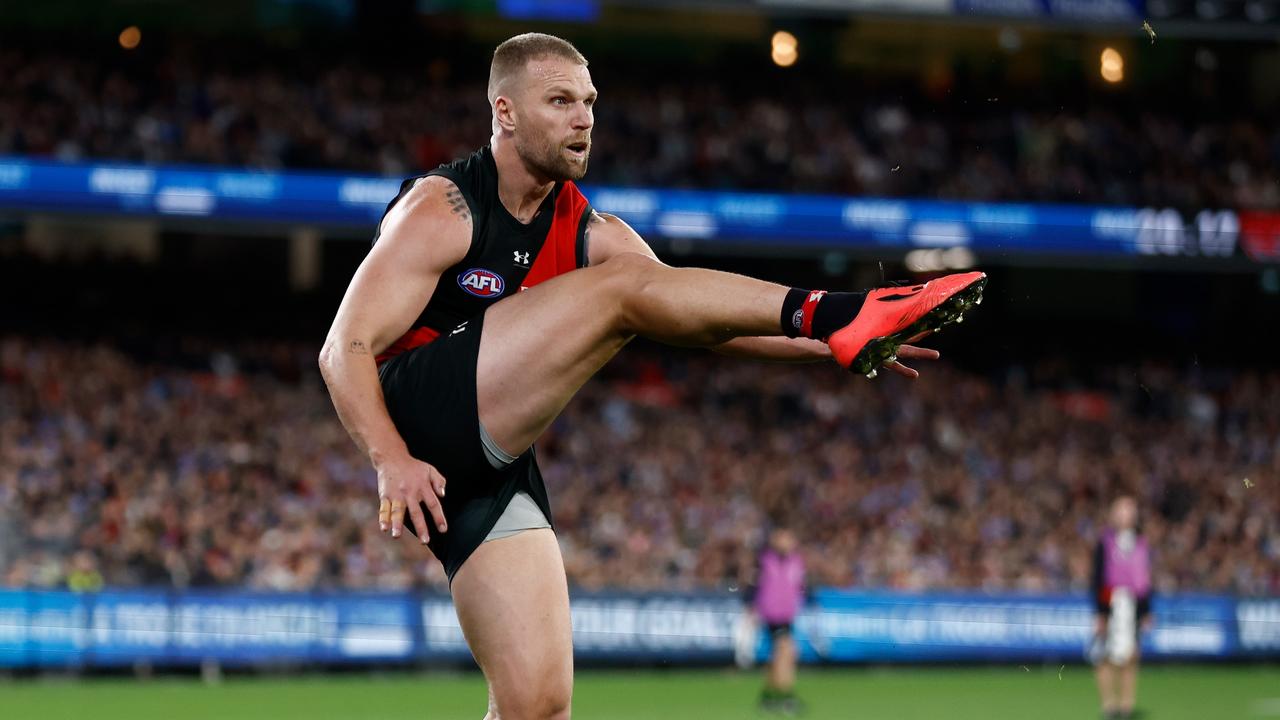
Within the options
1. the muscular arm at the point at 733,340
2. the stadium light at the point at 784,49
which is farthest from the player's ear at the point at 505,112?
the stadium light at the point at 784,49

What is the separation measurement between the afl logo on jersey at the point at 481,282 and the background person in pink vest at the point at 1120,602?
32.5 feet

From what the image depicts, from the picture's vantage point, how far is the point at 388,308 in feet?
16.0

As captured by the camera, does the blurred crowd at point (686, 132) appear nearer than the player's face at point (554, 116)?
No

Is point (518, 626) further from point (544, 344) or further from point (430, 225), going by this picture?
point (430, 225)

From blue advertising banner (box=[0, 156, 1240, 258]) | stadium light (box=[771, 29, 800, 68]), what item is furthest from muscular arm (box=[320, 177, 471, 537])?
stadium light (box=[771, 29, 800, 68])

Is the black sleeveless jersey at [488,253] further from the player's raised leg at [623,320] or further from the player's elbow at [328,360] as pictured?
the player's elbow at [328,360]

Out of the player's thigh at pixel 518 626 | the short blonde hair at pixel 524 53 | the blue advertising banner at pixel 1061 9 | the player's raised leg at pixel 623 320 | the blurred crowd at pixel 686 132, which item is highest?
the blue advertising banner at pixel 1061 9

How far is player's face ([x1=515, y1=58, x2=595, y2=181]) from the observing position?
5176mm

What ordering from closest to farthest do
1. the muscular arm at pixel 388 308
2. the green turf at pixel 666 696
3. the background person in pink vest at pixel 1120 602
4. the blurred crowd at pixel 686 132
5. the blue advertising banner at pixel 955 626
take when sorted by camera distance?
the muscular arm at pixel 388 308
the background person in pink vest at pixel 1120 602
the green turf at pixel 666 696
the blue advertising banner at pixel 955 626
the blurred crowd at pixel 686 132

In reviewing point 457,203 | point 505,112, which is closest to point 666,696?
point 505,112

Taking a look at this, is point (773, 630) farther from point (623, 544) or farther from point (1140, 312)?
point (1140, 312)

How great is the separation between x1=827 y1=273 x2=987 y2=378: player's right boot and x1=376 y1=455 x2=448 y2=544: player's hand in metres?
1.18

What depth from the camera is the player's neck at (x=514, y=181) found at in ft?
17.4

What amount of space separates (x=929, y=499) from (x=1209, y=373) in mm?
6401
